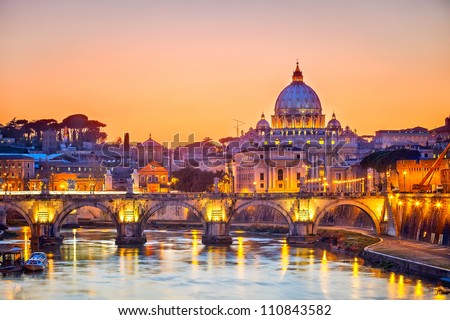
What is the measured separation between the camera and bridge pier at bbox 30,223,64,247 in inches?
2133

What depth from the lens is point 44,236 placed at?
179 feet

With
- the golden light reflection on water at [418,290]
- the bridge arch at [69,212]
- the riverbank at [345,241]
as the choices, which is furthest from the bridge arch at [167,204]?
the golden light reflection on water at [418,290]

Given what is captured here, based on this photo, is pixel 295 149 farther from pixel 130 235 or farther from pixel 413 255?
pixel 413 255

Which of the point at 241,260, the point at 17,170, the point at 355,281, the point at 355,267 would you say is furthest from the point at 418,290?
the point at 17,170

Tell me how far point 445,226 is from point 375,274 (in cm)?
604

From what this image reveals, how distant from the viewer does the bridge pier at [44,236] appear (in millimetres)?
54172

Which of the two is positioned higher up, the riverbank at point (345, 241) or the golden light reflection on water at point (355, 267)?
the riverbank at point (345, 241)

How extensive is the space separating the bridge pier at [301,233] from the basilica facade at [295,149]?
112 feet

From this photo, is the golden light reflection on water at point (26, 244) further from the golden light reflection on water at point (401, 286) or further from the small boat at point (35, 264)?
the golden light reflection on water at point (401, 286)

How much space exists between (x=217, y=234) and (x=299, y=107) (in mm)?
65982

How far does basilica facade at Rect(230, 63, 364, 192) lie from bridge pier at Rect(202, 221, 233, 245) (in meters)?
34.3

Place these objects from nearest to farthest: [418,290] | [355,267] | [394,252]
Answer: [418,290], [355,267], [394,252]
